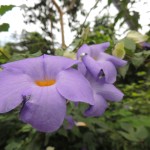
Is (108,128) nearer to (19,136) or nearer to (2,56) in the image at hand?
(19,136)

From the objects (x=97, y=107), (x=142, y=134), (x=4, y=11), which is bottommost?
(x=142, y=134)

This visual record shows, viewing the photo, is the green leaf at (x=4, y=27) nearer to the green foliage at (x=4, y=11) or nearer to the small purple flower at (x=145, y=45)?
the green foliage at (x=4, y=11)

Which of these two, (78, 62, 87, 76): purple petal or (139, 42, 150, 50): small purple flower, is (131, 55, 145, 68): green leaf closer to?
(139, 42, 150, 50): small purple flower

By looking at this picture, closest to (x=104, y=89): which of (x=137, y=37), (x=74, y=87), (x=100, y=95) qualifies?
(x=100, y=95)

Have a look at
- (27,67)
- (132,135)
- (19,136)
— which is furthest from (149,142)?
(27,67)

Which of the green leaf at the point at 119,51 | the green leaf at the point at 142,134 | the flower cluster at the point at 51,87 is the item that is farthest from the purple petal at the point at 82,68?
the green leaf at the point at 142,134

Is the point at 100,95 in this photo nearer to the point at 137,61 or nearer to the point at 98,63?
the point at 98,63
